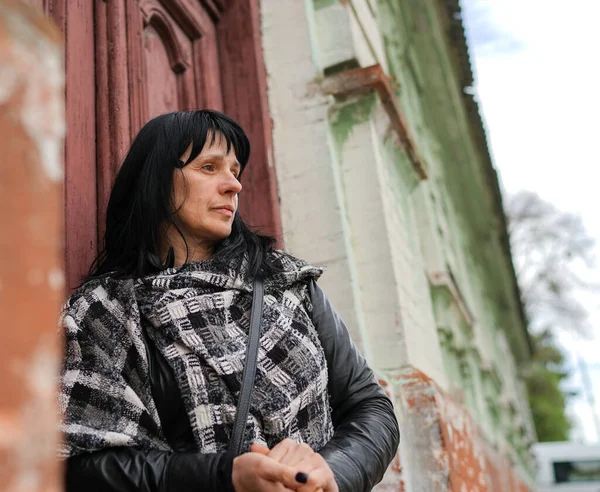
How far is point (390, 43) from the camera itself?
5.02 m

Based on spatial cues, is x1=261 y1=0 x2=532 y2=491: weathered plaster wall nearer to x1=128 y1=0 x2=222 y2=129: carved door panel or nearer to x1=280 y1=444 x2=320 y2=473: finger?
x1=128 y1=0 x2=222 y2=129: carved door panel

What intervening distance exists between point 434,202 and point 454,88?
206 cm

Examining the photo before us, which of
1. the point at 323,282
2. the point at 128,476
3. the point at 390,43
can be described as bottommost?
the point at 128,476

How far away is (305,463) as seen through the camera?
4.04ft

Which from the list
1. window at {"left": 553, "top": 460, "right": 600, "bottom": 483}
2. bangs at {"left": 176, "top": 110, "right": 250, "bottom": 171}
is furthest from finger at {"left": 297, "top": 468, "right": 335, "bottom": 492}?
window at {"left": 553, "top": 460, "right": 600, "bottom": 483}

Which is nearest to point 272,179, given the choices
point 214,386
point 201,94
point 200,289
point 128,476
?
point 201,94

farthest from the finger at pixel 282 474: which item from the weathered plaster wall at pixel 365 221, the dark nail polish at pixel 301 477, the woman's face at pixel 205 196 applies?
the weathered plaster wall at pixel 365 221

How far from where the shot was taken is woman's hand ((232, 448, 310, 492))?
3.79 feet

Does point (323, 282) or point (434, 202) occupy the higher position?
point (434, 202)

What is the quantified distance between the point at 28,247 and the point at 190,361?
1.02m

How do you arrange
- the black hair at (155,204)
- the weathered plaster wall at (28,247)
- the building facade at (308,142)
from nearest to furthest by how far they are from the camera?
the weathered plaster wall at (28,247)
the black hair at (155,204)
the building facade at (308,142)

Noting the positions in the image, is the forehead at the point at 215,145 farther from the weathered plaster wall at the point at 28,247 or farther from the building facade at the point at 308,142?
the weathered plaster wall at the point at 28,247

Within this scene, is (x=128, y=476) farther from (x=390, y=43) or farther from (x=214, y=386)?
(x=390, y=43)

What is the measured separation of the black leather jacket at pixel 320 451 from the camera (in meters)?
1.29
